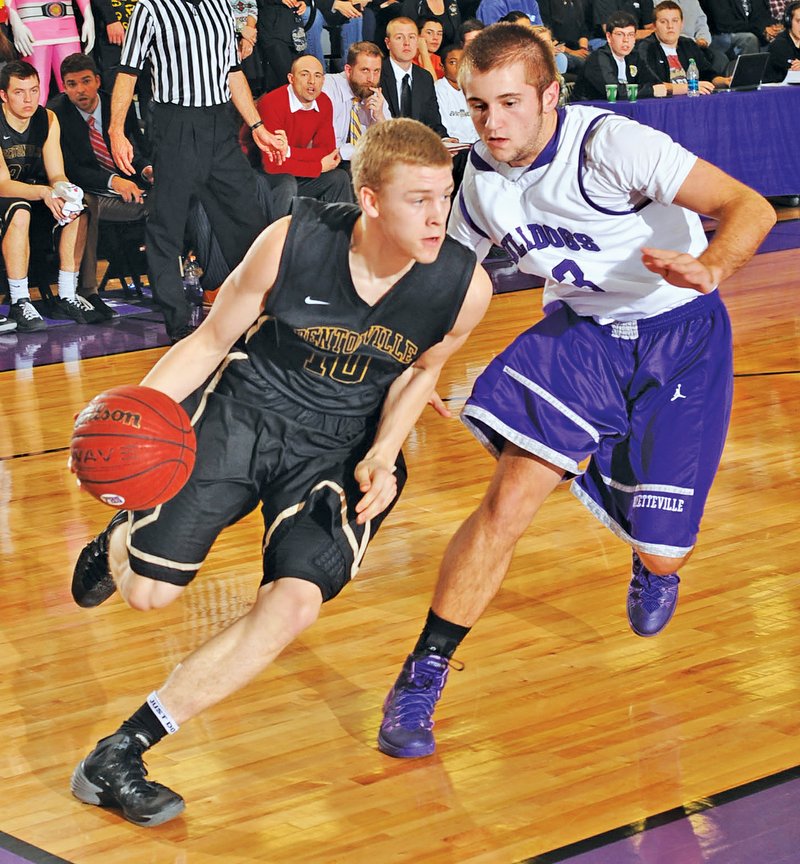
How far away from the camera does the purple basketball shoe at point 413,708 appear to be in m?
3.29

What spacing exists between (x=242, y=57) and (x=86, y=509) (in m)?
Answer: 5.88

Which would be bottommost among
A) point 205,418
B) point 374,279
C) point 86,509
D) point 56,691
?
point 86,509

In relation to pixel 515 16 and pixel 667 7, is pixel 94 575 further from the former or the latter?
pixel 667 7

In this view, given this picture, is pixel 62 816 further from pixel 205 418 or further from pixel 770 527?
pixel 770 527

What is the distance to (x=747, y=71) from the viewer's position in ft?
37.5

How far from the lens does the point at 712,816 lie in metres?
2.90

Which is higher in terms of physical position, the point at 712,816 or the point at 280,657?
the point at 712,816

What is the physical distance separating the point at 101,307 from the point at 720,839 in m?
7.06

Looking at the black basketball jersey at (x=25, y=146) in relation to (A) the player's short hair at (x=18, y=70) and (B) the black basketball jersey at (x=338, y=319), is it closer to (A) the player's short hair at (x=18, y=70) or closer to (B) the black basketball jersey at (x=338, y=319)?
(A) the player's short hair at (x=18, y=70)

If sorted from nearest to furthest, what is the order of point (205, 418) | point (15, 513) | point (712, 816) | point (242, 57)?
point (712, 816), point (205, 418), point (15, 513), point (242, 57)

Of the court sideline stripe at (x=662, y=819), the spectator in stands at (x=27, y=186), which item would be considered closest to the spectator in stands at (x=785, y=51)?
the spectator in stands at (x=27, y=186)

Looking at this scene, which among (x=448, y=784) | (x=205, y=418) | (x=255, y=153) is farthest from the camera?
(x=255, y=153)

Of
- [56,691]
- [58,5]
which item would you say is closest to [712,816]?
[56,691]

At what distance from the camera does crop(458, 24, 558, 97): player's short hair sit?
337cm
